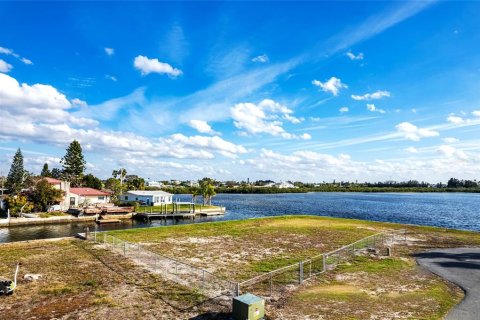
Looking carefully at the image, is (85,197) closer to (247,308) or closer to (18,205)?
(18,205)

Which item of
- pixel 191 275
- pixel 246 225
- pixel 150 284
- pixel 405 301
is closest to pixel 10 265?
pixel 150 284

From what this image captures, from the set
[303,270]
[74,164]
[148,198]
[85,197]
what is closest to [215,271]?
[303,270]

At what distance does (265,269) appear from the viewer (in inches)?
1021

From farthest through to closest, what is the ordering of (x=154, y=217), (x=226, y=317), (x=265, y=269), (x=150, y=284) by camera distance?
(x=154, y=217) < (x=265, y=269) < (x=150, y=284) < (x=226, y=317)

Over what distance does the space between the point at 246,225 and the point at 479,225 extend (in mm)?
53395

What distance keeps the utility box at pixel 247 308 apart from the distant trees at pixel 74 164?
373ft

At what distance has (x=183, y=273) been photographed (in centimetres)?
2398

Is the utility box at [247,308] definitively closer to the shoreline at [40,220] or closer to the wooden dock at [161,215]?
the shoreline at [40,220]

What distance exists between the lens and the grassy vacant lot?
56.2ft

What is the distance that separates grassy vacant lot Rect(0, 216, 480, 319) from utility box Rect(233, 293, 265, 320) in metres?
1.48

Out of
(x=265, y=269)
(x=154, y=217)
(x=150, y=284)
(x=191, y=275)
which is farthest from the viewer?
(x=154, y=217)

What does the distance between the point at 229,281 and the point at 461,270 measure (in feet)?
61.8

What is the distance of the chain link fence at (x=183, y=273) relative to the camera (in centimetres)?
2048

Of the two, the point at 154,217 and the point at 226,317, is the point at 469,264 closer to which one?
the point at 226,317
